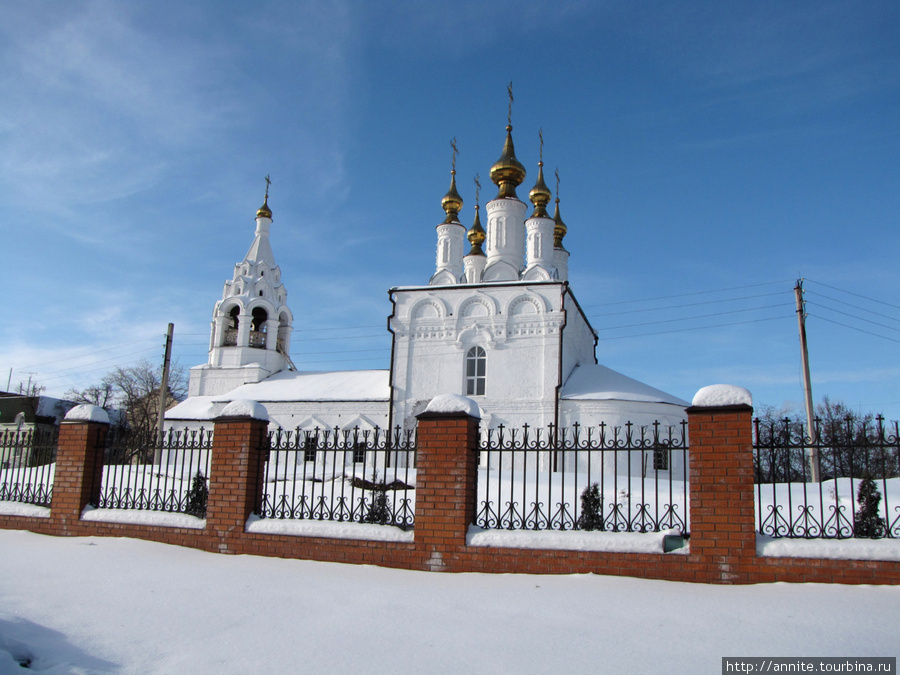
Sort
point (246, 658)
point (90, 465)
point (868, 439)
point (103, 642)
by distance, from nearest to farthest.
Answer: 1. point (246, 658)
2. point (103, 642)
3. point (868, 439)
4. point (90, 465)

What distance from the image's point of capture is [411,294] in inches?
795

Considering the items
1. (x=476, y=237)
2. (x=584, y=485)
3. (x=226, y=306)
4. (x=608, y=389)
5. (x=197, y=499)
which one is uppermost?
(x=476, y=237)

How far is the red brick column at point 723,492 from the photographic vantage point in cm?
510

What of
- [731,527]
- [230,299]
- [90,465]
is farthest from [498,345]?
[731,527]

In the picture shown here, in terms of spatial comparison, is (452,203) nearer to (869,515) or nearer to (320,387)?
(320,387)

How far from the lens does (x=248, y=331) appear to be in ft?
80.2

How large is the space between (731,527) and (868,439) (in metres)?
1.20

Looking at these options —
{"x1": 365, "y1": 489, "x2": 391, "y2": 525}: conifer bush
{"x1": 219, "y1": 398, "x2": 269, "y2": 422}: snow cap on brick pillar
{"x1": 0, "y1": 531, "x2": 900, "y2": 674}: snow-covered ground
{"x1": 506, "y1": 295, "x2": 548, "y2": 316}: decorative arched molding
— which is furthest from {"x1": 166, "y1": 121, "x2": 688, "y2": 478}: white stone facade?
{"x1": 0, "y1": 531, "x2": 900, "y2": 674}: snow-covered ground

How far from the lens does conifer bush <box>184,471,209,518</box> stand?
7234 mm

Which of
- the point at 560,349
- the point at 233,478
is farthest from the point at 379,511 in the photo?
the point at 560,349

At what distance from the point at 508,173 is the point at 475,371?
6984 mm

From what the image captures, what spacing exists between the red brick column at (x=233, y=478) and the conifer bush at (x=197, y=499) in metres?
0.51

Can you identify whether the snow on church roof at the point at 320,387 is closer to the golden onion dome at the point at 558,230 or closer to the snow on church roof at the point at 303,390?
the snow on church roof at the point at 303,390

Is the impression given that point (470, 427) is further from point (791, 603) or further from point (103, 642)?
point (103, 642)
